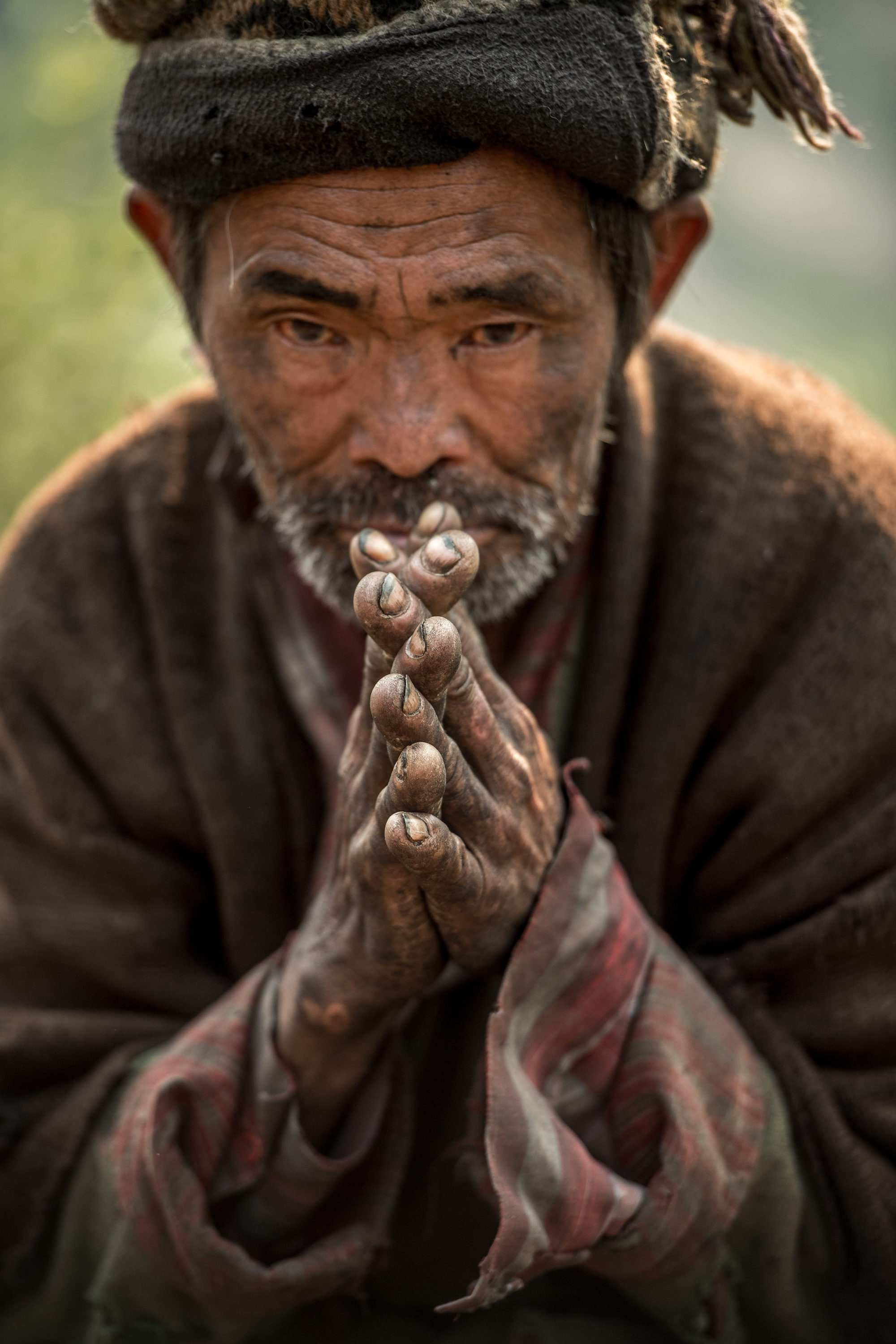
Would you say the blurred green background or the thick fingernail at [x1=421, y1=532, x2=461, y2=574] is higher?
the thick fingernail at [x1=421, y1=532, x2=461, y2=574]

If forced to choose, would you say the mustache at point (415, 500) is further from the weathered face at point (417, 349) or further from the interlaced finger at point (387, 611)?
the interlaced finger at point (387, 611)

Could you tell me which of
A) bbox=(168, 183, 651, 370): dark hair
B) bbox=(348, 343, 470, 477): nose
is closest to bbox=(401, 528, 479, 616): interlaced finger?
bbox=(348, 343, 470, 477): nose

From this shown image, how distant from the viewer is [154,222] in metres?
2.08

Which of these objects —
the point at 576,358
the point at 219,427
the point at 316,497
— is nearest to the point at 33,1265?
the point at 316,497

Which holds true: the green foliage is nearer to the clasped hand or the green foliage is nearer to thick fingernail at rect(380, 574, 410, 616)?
the clasped hand

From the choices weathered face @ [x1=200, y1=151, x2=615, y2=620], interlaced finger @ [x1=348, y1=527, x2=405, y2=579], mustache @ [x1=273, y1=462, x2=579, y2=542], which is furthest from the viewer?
mustache @ [x1=273, y1=462, x2=579, y2=542]

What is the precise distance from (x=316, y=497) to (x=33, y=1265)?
123 cm

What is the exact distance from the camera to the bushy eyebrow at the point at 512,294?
1709 millimetres

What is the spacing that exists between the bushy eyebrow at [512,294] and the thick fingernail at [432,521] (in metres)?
0.28

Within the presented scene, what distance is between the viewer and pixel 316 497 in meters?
1.91

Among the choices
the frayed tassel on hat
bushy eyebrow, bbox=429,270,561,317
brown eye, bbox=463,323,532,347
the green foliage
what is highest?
the frayed tassel on hat

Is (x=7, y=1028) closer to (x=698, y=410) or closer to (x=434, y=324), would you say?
(x=434, y=324)

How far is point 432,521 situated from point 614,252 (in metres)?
0.53

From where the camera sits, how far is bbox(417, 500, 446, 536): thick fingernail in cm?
161
